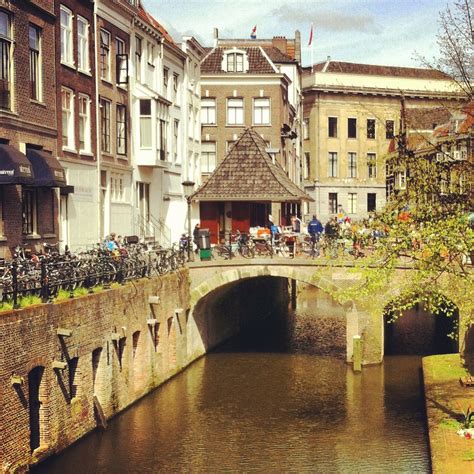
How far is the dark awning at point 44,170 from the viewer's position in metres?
30.9

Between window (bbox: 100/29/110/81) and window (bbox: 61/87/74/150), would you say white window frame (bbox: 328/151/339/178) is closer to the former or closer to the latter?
window (bbox: 100/29/110/81)

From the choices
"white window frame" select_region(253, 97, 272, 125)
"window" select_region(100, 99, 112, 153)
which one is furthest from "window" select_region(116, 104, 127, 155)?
"white window frame" select_region(253, 97, 272, 125)

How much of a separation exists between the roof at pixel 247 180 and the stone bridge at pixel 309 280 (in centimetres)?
674

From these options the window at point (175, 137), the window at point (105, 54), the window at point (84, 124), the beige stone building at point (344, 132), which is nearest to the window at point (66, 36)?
the window at point (84, 124)

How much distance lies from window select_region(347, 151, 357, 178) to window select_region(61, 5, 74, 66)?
56.2 m

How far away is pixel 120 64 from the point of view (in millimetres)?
41312

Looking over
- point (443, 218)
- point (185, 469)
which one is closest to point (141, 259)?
point (185, 469)

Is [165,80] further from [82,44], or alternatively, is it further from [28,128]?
[28,128]

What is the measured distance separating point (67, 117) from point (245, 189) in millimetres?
13009

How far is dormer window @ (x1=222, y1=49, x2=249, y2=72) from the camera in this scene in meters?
62.4

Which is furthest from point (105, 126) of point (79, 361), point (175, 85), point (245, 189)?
point (79, 361)

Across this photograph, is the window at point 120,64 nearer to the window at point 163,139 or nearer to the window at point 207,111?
the window at point 163,139

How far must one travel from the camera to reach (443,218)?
2306cm

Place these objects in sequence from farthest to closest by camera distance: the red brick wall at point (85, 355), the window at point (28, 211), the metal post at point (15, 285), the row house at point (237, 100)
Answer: the row house at point (237, 100) → the window at point (28, 211) → the metal post at point (15, 285) → the red brick wall at point (85, 355)
